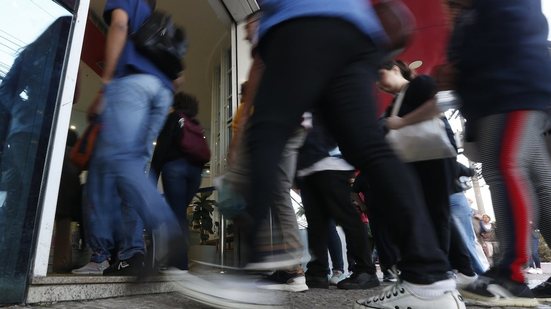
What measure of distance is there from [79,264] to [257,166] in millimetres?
2142

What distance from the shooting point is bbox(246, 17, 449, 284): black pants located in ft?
3.72

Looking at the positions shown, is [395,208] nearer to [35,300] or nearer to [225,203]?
[225,203]

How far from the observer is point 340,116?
1.24 metres

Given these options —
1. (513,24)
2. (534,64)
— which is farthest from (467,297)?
(513,24)

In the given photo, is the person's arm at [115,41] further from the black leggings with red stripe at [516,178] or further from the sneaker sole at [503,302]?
the sneaker sole at [503,302]

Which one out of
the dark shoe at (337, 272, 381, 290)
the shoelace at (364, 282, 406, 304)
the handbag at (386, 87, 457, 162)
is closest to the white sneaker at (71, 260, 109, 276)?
the dark shoe at (337, 272, 381, 290)

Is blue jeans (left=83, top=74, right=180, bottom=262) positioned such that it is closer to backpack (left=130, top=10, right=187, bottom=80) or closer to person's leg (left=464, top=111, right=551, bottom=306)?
backpack (left=130, top=10, right=187, bottom=80)

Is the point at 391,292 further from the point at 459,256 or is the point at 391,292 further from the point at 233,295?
the point at 459,256

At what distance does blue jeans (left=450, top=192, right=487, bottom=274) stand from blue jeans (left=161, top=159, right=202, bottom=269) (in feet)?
5.84

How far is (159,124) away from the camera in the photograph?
206 cm

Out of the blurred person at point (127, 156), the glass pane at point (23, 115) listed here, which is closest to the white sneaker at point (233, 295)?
the blurred person at point (127, 156)

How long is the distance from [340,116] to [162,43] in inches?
45.6

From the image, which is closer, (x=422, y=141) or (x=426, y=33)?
(x=422, y=141)

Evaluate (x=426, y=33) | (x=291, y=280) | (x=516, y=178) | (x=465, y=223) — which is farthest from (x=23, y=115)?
(x=426, y=33)
